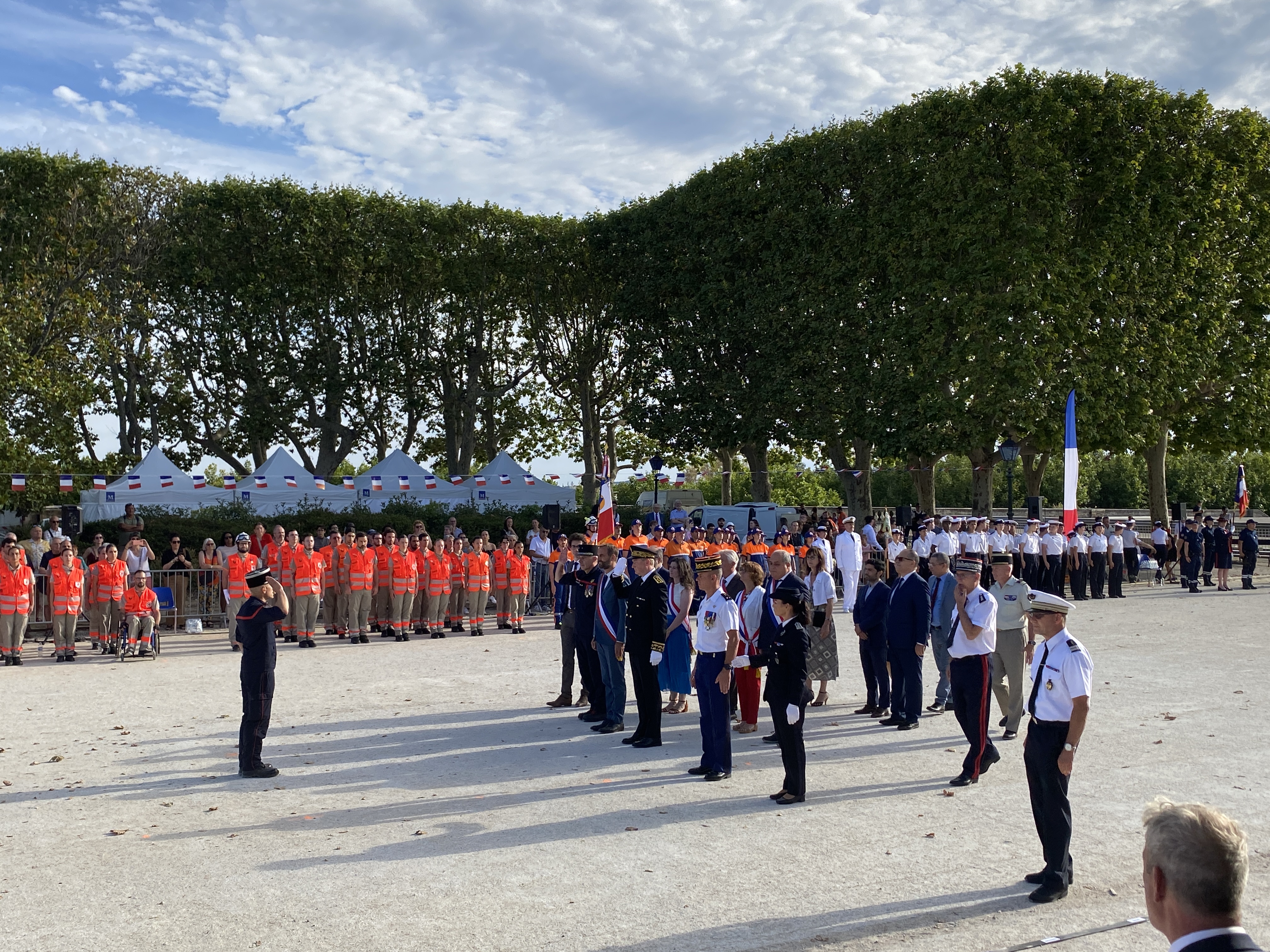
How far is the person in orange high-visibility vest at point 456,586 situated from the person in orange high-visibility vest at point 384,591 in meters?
1.16

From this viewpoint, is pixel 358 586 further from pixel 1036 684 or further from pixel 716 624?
pixel 1036 684

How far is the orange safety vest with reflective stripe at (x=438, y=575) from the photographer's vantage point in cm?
1844

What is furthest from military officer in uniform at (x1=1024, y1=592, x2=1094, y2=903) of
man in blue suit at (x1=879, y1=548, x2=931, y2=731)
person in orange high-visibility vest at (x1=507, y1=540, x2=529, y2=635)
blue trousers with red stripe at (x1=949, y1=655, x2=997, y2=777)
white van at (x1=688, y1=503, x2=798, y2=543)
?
white van at (x1=688, y1=503, x2=798, y2=543)

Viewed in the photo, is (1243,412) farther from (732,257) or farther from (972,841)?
(972,841)

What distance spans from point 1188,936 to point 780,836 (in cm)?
460

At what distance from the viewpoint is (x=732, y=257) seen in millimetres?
33469

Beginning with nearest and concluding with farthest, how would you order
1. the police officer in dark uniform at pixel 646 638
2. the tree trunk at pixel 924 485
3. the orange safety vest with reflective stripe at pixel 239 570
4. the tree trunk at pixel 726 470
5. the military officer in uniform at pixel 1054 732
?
the military officer in uniform at pixel 1054 732 < the police officer in dark uniform at pixel 646 638 < the orange safety vest with reflective stripe at pixel 239 570 < the tree trunk at pixel 924 485 < the tree trunk at pixel 726 470

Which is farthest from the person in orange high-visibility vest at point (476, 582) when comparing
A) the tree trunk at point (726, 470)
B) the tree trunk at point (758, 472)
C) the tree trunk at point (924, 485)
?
the tree trunk at point (726, 470)

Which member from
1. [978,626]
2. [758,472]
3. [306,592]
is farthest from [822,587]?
[758,472]

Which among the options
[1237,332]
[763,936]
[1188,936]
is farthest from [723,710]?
[1237,332]

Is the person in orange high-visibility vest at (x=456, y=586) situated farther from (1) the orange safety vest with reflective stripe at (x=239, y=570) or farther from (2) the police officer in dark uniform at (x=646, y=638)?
(2) the police officer in dark uniform at (x=646, y=638)

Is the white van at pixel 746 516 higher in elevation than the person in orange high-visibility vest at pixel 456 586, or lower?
higher

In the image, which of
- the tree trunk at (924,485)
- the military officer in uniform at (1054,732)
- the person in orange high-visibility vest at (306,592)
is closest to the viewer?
the military officer in uniform at (1054,732)

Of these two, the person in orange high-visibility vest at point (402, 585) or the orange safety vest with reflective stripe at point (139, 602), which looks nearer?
the orange safety vest with reflective stripe at point (139, 602)
